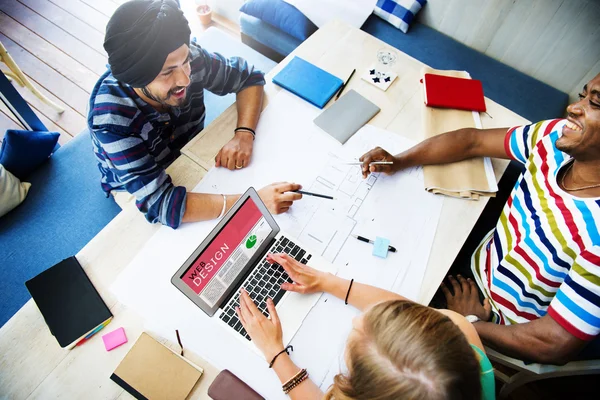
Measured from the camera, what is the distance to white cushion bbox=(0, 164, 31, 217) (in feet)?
4.75

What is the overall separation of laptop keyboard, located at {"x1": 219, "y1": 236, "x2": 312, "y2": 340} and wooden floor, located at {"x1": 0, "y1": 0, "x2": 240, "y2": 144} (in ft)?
6.02

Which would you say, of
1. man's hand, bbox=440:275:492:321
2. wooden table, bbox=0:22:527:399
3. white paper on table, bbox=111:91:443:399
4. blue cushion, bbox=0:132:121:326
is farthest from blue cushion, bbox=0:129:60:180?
man's hand, bbox=440:275:492:321

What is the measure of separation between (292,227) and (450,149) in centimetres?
59

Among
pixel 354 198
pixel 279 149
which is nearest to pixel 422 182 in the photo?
pixel 354 198

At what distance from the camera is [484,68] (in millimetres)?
2047

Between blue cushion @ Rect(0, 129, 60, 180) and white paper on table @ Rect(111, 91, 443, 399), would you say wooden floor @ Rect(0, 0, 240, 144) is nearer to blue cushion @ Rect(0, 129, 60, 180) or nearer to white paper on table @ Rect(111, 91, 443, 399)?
blue cushion @ Rect(0, 129, 60, 180)

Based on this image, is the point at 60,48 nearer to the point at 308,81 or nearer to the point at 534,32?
the point at 308,81

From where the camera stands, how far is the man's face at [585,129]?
891mm

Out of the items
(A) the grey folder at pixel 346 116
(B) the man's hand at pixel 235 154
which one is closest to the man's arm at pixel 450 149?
(A) the grey folder at pixel 346 116

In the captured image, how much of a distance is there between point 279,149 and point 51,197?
3.41 feet

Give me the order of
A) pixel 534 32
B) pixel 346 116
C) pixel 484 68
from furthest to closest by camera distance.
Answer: pixel 484 68 → pixel 534 32 → pixel 346 116

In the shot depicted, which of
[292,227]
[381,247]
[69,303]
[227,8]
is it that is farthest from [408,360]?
[227,8]

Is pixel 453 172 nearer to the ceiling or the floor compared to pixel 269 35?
nearer to the ceiling

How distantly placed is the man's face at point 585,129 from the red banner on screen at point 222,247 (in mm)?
819
